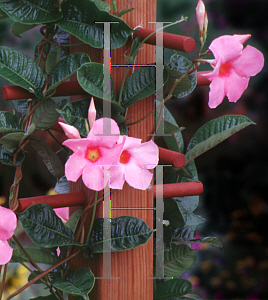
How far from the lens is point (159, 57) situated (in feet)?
1.47

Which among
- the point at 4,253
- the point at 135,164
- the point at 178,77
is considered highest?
the point at 178,77

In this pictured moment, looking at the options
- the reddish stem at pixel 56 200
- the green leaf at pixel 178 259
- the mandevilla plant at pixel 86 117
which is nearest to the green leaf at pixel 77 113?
the mandevilla plant at pixel 86 117

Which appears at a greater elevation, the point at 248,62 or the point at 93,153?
the point at 248,62

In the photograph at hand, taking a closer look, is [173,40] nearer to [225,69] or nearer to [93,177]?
[225,69]

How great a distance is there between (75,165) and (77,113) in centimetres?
8

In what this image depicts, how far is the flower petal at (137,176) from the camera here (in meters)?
0.42

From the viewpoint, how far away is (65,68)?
0.45 meters

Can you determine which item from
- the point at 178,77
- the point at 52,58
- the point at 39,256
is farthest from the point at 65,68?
the point at 39,256

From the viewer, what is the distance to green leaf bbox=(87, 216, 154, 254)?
44 centimetres

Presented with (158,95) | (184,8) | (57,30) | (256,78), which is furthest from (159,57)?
(256,78)

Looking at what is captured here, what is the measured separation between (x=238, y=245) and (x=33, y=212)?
5.44 ft

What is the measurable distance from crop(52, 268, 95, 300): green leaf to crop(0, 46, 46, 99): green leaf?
236 millimetres

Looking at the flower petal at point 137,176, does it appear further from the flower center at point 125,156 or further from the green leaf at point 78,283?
the green leaf at point 78,283

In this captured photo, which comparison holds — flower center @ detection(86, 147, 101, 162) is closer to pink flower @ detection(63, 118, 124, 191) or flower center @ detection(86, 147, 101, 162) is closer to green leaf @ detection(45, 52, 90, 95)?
pink flower @ detection(63, 118, 124, 191)
